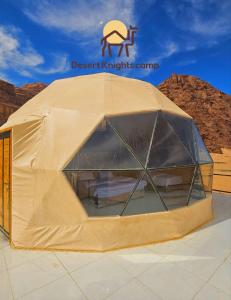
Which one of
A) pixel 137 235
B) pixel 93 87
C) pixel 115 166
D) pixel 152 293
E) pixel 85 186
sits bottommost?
pixel 152 293

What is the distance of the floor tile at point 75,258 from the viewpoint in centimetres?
410

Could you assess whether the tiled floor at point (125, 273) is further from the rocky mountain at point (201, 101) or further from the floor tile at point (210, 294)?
the rocky mountain at point (201, 101)

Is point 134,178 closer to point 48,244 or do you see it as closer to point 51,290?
point 48,244

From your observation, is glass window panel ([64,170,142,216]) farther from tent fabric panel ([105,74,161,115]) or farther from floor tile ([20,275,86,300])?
tent fabric panel ([105,74,161,115])

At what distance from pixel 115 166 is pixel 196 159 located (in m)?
3.00

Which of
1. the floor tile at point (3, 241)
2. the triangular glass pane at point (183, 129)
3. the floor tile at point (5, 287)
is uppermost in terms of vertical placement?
the triangular glass pane at point (183, 129)

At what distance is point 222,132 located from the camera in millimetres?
39125

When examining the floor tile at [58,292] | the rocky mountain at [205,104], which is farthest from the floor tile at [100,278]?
the rocky mountain at [205,104]

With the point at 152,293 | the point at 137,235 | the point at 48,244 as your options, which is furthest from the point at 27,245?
the point at 152,293

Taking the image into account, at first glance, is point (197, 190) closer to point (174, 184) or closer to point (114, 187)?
point (174, 184)

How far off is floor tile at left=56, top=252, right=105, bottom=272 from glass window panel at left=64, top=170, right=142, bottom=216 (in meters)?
0.92

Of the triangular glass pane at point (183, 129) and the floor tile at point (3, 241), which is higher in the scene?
the triangular glass pane at point (183, 129)

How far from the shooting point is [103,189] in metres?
6.14

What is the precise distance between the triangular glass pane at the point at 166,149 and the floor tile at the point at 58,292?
304cm
